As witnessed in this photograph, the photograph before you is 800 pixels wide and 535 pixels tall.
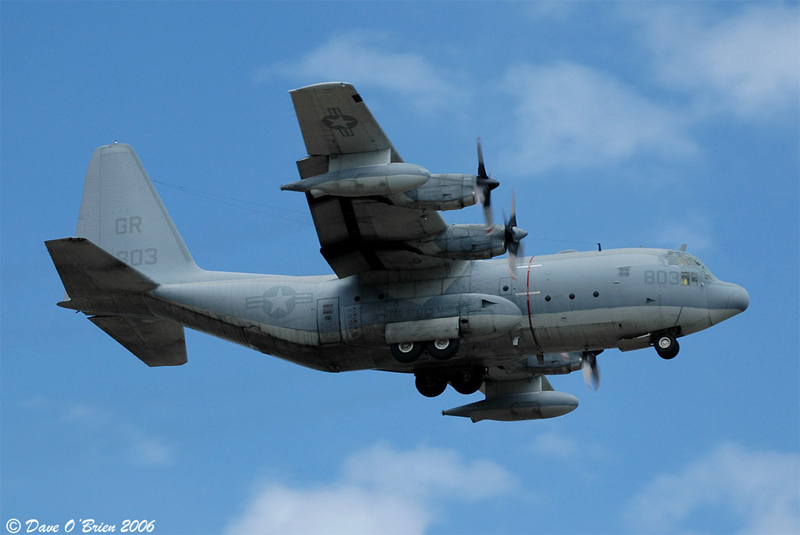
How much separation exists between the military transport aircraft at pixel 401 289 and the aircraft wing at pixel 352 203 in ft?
0.09

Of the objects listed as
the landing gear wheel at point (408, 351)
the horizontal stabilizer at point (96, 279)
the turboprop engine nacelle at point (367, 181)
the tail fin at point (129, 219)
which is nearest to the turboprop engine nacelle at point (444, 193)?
the turboprop engine nacelle at point (367, 181)

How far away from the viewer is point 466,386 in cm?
2631

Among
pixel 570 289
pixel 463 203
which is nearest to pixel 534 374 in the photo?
pixel 570 289

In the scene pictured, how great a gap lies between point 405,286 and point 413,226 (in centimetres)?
168

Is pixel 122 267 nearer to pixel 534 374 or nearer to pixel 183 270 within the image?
pixel 183 270

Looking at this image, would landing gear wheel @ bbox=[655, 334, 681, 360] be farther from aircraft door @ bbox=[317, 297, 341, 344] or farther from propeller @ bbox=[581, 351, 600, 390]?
aircraft door @ bbox=[317, 297, 341, 344]

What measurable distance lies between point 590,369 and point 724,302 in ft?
15.4

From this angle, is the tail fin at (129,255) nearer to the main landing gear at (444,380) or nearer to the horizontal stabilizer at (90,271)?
the horizontal stabilizer at (90,271)

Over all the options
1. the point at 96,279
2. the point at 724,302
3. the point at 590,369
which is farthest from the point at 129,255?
the point at 724,302

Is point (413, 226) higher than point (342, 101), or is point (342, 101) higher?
point (342, 101)

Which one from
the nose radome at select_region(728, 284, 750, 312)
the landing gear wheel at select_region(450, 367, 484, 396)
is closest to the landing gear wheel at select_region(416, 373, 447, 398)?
the landing gear wheel at select_region(450, 367, 484, 396)

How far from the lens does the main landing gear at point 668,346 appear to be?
953 inches

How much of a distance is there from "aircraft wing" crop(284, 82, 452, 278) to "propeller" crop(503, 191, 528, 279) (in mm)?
1294

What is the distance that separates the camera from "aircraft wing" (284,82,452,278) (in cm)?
2208
